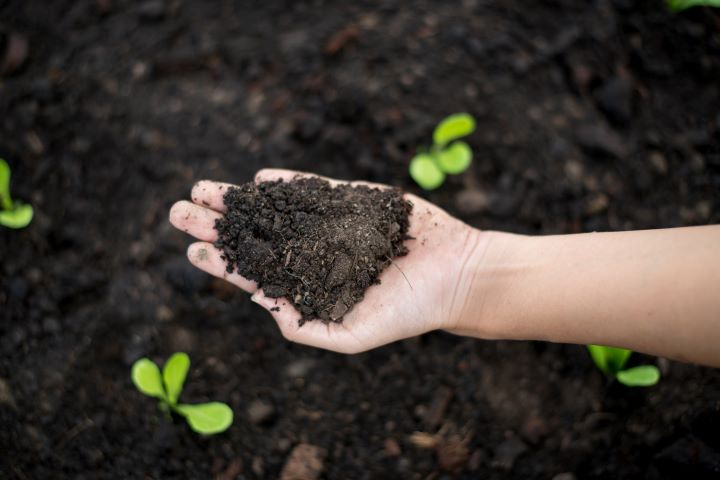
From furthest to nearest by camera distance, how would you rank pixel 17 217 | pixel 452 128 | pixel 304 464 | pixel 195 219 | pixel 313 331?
pixel 452 128 → pixel 17 217 → pixel 304 464 → pixel 195 219 → pixel 313 331

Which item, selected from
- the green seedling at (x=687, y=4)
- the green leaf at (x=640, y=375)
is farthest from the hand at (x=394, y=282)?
the green seedling at (x=687, y=4)

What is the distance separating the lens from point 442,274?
1651mm

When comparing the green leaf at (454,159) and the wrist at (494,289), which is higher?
the green leaf at (454,159)

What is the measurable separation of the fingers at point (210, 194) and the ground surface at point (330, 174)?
15.0 inches

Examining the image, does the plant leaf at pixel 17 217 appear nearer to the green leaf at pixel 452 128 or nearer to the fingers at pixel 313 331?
the fingers at pixel 313 331

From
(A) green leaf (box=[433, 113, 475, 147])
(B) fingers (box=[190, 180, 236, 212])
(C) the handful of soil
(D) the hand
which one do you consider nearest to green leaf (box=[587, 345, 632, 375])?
(D) the hand

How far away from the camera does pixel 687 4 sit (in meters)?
2.23

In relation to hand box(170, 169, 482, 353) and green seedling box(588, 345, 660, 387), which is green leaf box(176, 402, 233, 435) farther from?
green seedling box(588, 345, 660, 387)

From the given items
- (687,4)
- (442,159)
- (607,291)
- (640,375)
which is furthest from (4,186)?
(687,4)

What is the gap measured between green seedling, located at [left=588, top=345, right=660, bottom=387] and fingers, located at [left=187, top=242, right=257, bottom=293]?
1.17 meters

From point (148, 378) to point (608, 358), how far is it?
1.50m

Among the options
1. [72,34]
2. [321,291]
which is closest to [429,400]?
[321,291]

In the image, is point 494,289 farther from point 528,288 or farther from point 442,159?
point 442,159

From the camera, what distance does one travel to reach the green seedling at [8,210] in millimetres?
1878
